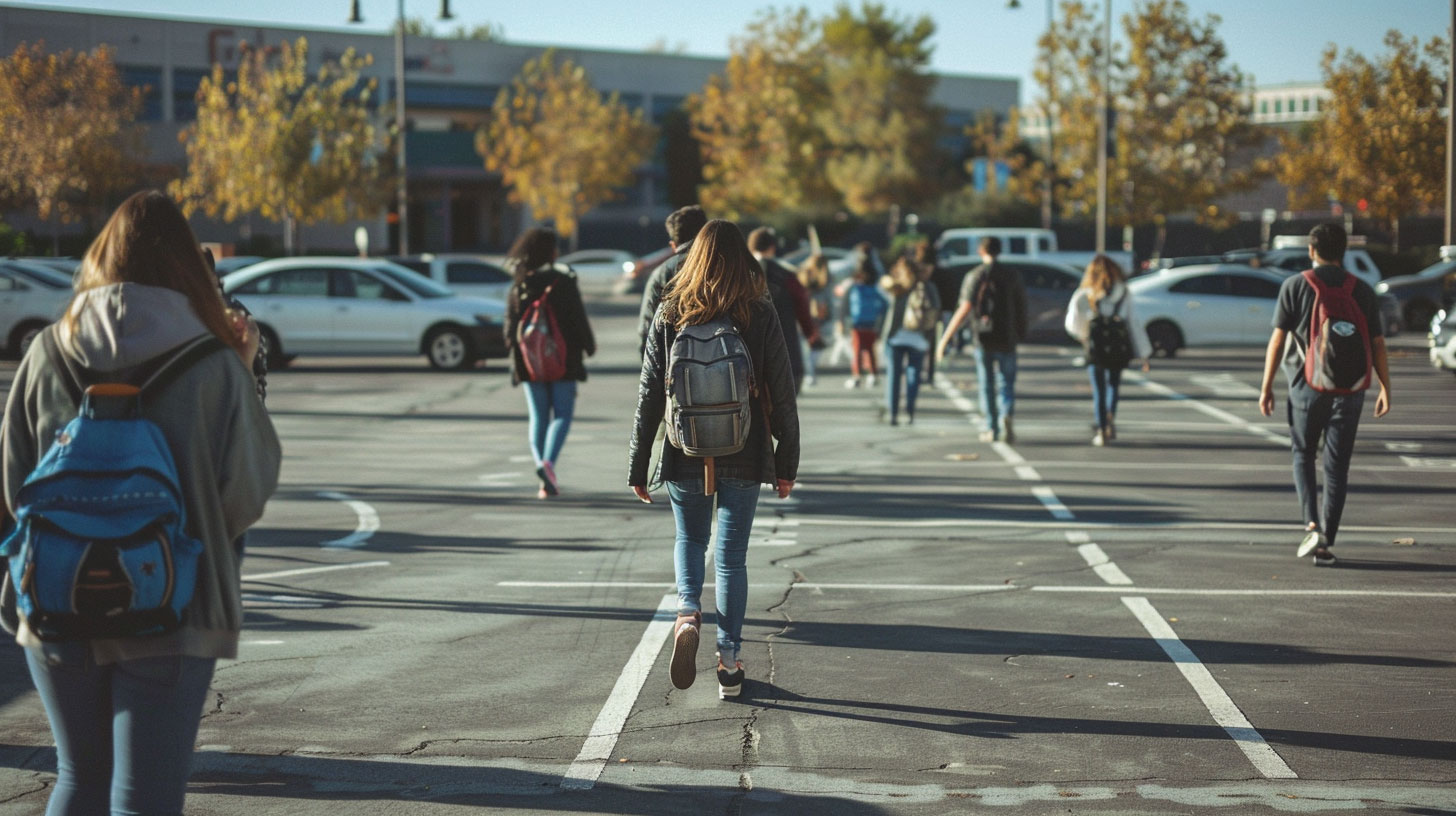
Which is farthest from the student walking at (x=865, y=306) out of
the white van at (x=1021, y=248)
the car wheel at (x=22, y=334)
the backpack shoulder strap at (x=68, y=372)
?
the backpack shoulder strap at (x=68, y=372)

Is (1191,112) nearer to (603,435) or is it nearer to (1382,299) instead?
(1382,299)

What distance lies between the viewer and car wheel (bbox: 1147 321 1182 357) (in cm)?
2436

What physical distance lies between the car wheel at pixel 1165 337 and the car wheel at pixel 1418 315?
7.86 m

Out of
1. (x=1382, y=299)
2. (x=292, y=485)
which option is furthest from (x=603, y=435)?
(x=1382, y=299)

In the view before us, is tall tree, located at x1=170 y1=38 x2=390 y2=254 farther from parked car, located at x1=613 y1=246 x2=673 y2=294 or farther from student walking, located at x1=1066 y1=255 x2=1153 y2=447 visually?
student walking, located at x1=1066 y1=255 x2=1153 y2=447

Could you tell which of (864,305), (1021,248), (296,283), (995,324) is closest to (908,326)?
(995,324)

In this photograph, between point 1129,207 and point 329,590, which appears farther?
point 1129,207

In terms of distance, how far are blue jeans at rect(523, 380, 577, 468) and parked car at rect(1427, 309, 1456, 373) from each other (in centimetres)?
1382

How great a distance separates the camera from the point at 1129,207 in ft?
160

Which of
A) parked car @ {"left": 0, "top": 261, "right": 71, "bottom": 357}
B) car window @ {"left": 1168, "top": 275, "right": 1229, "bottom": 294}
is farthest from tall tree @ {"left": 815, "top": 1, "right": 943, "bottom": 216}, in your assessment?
parked car @ {"left": 0, "top": 261, "right": 71, "bottom": 357}

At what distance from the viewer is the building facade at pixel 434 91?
59.7 m

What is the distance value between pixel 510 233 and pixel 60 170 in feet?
101

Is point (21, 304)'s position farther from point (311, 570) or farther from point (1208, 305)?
point (1208, 305)

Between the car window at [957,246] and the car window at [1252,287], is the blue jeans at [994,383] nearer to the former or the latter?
the car window at [1252,287]
